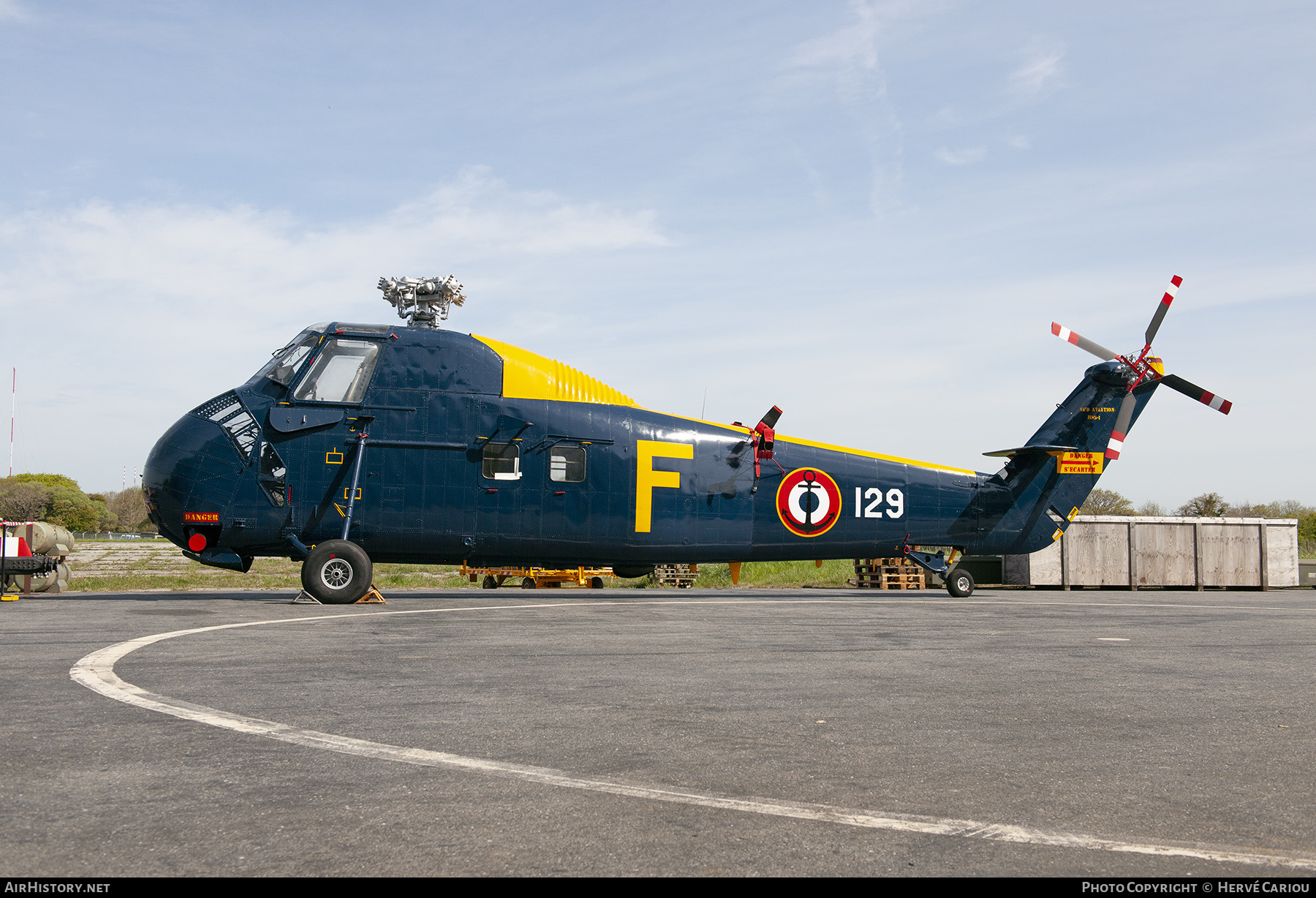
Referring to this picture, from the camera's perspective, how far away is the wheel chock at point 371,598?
17172 mm

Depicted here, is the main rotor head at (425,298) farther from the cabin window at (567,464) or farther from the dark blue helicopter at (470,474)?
the cabin window at (567,464)

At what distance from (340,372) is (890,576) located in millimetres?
20013

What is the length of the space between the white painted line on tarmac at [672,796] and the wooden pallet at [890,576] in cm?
2573

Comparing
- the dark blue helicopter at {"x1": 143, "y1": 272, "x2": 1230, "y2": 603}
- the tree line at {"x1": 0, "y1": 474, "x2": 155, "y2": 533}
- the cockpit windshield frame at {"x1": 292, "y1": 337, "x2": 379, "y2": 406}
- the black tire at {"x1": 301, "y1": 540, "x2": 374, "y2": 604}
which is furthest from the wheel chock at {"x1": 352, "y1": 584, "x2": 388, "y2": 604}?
the tree line at {"x1": 0, "y1": 474, "x2": 155, "y2": 533}

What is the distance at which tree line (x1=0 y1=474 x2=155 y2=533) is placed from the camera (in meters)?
120

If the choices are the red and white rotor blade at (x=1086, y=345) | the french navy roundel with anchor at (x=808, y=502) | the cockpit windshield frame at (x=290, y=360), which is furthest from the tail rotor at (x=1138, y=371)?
the cockpit windshield frame at (x=290, y=360)

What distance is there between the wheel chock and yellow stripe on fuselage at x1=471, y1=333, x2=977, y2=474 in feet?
15.7

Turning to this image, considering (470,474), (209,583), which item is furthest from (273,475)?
(209,583)

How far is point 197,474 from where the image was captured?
17375 millimetres

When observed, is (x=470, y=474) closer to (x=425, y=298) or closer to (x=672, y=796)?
(x=425, y=298)

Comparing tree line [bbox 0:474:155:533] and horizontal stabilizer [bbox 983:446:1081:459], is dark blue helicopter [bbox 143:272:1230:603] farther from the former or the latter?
tree line [bbox 0:474:155:533]
